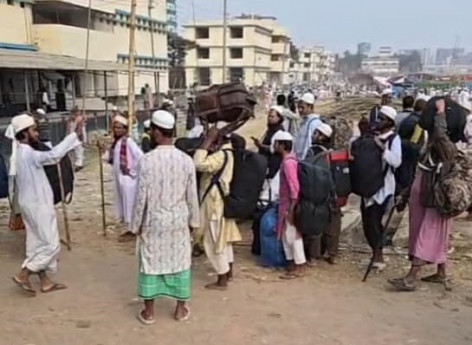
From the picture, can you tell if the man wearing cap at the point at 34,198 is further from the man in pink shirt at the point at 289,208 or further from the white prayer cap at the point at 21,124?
the man in pink shirt at the point at 289,208

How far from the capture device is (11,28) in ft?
71.9

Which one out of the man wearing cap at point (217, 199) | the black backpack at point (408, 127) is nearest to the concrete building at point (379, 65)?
the black backpack at point (408, 127)

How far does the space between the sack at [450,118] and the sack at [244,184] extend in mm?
1506

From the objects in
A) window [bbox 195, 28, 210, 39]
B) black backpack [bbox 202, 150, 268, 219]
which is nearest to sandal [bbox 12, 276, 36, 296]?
black backpack [bbox 202, 150, 268, 219]

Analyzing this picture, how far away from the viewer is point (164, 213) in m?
4.61

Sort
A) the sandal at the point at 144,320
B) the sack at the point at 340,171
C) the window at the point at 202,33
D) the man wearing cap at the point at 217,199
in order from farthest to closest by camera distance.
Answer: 1. the window at the point at 202,33
2. the sack at the point at 340,171
3. the man wearing cap at the point at 217,199
4. the sandal at the point at 144,320

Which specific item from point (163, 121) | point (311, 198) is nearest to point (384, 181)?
point (311, 198)

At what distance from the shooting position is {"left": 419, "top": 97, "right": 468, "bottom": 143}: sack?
18.1 feet

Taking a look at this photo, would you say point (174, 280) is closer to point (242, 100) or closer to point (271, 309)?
point (271, 309)

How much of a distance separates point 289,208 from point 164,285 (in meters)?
1.69

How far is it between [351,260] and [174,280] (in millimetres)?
2652

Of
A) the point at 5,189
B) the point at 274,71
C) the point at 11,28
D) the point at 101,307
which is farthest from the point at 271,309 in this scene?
the point at 274,71

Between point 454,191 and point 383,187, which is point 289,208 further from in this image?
point 454,191

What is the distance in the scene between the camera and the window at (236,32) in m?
67.5
